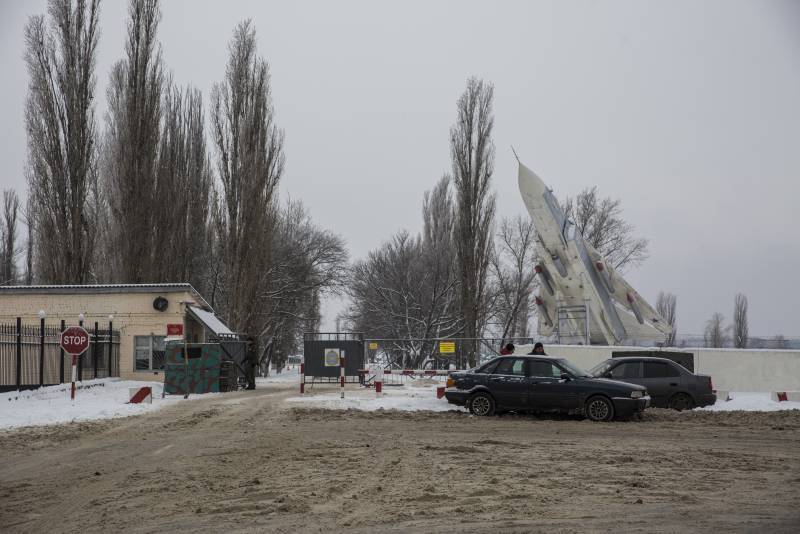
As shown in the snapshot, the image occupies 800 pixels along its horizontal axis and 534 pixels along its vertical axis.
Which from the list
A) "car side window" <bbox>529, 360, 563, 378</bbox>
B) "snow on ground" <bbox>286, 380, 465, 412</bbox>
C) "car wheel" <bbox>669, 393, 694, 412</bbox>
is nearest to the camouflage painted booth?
"snow on ground" <bbox>286, 380, 465, 412</bbox>

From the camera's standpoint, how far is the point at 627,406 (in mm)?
16797

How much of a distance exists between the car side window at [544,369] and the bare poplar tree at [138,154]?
2303 cm

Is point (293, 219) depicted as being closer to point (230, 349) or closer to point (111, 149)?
point (111, 149)

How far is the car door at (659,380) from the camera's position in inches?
763

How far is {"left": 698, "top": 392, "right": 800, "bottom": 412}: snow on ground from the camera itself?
1967 centimetres

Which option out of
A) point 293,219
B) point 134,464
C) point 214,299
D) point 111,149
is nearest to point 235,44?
point 111,149

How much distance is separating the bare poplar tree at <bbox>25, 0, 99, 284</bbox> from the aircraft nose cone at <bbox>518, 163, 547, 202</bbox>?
19.6 meters

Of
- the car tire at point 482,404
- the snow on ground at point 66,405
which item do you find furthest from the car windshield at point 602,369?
the snow on ground at point 66,405

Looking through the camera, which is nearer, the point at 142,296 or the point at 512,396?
the point at 512,396

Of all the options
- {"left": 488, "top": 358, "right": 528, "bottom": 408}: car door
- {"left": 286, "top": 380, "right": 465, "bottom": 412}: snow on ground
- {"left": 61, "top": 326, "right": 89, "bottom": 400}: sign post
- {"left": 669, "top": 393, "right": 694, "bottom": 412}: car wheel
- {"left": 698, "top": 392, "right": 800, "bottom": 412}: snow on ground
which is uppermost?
{"left": 61, "top": 326, "right": 89, "bottom": 400}: sign post

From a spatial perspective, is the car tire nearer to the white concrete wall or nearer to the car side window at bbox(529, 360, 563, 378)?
the car side window at bbox(529, 360, 563, 378)

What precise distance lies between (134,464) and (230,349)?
59.8 ft

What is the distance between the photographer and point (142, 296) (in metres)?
29.1

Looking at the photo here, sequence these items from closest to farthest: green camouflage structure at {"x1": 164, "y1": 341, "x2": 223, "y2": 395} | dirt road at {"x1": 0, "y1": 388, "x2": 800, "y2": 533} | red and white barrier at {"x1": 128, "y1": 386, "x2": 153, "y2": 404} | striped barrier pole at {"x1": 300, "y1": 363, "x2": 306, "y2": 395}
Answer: dirt road at {"x1": 0, "y1": 388, "x2": 800, "y2": 533}
red and white barrier at {"x1": 128, "y1": 386, "x2": 153, "y2": 404}
green camouflage structure at {"x1": 164, "y1": 341, "x2": 223, "y2": 395}
striped barrier pole at {"x1": 300, "y1": 363, "x2": 306, "y2": 395}
